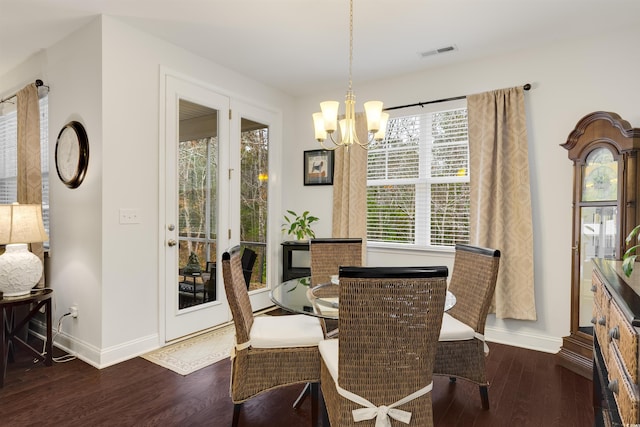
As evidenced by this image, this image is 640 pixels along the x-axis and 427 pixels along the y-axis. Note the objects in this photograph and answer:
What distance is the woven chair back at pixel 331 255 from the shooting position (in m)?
2.90

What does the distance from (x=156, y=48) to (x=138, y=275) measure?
1.95 meters

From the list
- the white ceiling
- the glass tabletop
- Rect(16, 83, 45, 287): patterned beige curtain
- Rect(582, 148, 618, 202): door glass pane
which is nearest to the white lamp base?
Rect(16, 83, 45, 287): patterned beige curtain

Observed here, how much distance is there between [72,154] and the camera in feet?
9.70

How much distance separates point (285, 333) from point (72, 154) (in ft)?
7.85

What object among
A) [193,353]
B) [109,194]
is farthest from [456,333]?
[109,194]

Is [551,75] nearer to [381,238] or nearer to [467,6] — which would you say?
[467,6]

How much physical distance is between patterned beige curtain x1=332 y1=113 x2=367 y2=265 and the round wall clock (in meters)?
2.54

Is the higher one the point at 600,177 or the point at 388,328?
the point at 600,177

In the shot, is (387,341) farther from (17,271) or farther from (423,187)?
(17,271)

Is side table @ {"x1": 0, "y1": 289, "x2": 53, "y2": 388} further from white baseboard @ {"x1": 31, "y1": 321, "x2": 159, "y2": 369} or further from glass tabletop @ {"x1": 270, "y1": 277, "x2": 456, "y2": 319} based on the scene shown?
glass tabletop @ {"x1": 270, "y1": 277, "x2": 456, "y2": 319}

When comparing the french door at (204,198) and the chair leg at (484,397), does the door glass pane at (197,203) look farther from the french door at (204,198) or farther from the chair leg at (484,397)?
the chair leg at (484,397)

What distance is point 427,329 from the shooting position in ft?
4.52

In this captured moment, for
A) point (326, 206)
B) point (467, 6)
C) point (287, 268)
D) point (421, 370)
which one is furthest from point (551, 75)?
point (287, 268)

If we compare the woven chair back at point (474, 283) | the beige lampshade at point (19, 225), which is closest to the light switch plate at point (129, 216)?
the beige lampshade at point (19, 225)
